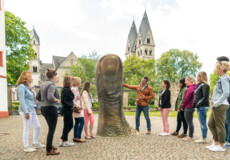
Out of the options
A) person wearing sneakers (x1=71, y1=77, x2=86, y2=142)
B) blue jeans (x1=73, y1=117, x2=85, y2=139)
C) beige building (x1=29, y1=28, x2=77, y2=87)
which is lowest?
blue jeans (x1=73, y1=117, x2=85, y2=139)

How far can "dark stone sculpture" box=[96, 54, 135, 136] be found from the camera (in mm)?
6566

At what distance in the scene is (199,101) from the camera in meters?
5.64

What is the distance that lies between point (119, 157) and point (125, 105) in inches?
680

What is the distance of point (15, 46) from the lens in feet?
80.4

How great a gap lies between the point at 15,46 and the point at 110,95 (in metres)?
21.7

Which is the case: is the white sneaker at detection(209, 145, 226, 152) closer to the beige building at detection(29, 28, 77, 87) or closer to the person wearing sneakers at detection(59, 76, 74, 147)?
the person wearing sneakers at detection(59, 76, 74, 147)

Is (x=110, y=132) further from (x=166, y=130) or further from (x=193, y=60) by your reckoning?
(x=193, y=60)

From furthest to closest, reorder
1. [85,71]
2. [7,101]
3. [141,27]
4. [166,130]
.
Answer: [141,27] → [85,71] → [7,101] → [166,130]

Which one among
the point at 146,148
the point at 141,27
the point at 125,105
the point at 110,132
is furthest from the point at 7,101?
the point at 141,27

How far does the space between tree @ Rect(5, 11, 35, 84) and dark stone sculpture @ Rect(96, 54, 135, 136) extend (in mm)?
18487

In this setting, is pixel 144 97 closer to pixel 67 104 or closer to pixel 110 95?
pixel 110 95

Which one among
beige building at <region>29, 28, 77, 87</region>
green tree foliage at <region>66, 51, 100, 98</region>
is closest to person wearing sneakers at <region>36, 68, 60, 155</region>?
green tree foliage at <region>66, 51, 100, 98</region>

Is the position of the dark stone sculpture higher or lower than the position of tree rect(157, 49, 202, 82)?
lower

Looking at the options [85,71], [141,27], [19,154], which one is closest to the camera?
[19,154]
